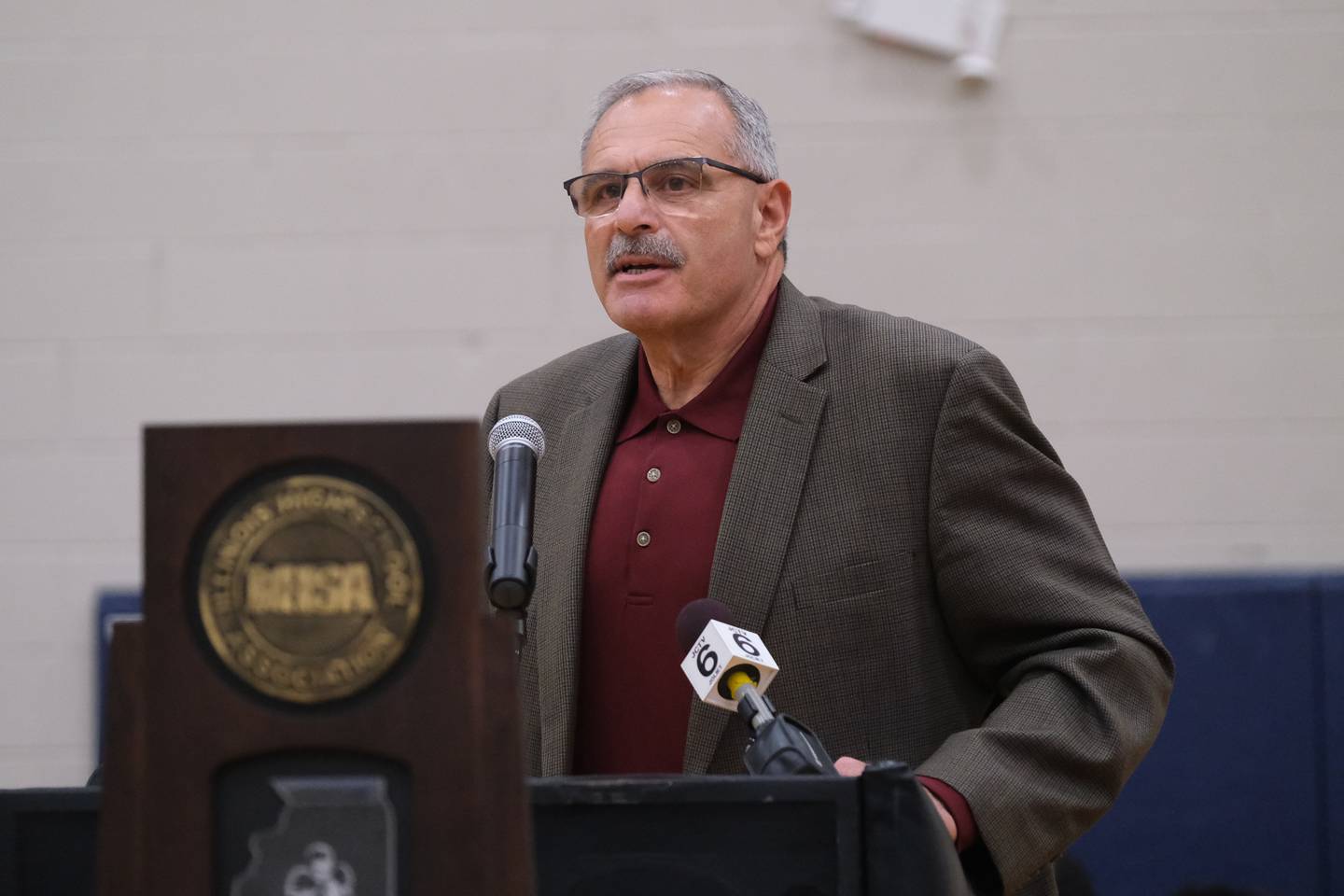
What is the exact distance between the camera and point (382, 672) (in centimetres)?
95

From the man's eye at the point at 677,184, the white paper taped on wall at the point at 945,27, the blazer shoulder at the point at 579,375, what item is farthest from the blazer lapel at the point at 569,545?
the white paper taped on wall at the point at 945,27

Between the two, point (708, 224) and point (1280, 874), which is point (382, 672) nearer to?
point (708, 224)

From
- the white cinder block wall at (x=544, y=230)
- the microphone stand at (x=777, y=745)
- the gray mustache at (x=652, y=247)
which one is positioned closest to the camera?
the microphone stand at (x=777, y=745)

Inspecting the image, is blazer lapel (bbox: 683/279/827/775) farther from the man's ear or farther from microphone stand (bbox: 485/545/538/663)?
microphone stand (bbox: 485/545/538/663)

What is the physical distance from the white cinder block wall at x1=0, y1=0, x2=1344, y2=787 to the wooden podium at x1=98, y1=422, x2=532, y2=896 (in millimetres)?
2580

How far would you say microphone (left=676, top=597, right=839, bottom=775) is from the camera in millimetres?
1259

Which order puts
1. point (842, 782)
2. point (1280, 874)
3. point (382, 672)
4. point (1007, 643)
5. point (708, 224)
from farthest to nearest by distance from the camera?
point (1280, 874)
point (708, 224)
point (1007, 643)
point (842, 782)
point (382, 672)

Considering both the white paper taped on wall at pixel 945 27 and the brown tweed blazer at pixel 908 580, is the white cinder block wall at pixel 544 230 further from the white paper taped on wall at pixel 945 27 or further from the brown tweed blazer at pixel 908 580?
the brown tweed blazer at pixel 908 580

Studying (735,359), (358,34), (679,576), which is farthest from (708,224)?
(358,34)

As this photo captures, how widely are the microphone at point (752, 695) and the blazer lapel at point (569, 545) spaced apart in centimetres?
55

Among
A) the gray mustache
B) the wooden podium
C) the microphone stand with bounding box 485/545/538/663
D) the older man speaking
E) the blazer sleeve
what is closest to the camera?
the wooden podium

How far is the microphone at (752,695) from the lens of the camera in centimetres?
126

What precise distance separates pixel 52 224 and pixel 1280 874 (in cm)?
307

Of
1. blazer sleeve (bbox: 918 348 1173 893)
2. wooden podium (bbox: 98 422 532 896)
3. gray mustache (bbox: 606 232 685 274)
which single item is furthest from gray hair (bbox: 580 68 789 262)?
wooden podium (bbox: 98 422 532 896)
